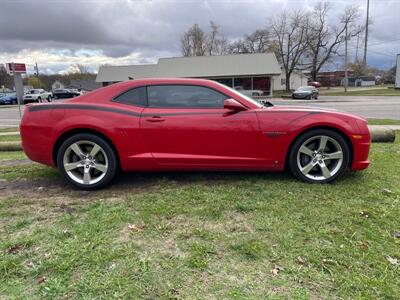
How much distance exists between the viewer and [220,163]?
4.24m

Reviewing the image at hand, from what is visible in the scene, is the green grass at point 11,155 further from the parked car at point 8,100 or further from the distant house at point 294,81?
the distant house at point 294,81

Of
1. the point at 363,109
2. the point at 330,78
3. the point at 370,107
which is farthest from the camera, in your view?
the point at 330,78

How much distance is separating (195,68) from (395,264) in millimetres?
41069

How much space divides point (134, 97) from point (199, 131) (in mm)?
969

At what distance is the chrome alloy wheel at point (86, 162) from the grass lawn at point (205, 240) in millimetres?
207

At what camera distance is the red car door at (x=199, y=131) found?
4145mm

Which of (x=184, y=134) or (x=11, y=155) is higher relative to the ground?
(x=184, y=134)

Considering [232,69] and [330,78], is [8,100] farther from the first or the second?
[330,78]

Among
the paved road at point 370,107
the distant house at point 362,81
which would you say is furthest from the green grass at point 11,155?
the distant house at point 362,81

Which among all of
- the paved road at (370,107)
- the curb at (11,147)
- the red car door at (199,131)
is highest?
the red car door at (199,131)

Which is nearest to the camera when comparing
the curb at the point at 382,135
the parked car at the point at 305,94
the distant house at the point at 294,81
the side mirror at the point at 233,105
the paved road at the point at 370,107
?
the side mirror at the point at 233,105

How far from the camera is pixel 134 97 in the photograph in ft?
14.2

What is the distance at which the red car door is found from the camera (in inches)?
163

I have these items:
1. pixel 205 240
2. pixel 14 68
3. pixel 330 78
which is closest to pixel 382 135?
pixel 205 240
